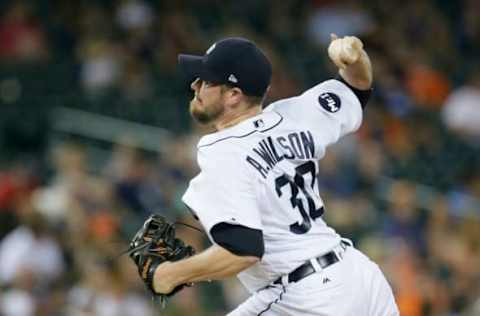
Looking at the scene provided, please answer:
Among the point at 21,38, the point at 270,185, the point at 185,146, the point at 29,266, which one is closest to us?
the point at 270,185

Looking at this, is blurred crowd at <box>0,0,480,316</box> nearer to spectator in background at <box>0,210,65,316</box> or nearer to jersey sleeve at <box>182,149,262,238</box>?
spectator in background at <box>0,210,65,316</box>

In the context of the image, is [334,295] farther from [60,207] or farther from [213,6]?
[213,6]

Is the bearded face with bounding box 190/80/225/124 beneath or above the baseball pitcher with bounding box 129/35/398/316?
above

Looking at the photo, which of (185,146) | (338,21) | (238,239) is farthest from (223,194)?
(338,21)

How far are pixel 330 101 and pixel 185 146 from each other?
5427mm

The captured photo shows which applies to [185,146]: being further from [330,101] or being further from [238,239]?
[238,239]

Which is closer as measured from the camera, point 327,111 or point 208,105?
point 208,105

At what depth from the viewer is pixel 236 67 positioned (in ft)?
15.2

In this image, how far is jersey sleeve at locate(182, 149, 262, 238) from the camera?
435 cm

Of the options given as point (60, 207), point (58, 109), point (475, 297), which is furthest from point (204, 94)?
point (58, 109)

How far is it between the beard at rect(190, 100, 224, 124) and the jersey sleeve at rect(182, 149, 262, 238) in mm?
213

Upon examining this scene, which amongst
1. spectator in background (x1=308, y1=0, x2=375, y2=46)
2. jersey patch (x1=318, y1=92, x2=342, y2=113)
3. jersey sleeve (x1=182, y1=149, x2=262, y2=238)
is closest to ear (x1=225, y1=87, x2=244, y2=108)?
jersey sleeve (x1=182, y1=149, x2=262, y2=238)

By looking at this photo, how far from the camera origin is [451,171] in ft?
34.2

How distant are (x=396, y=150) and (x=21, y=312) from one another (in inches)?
141
